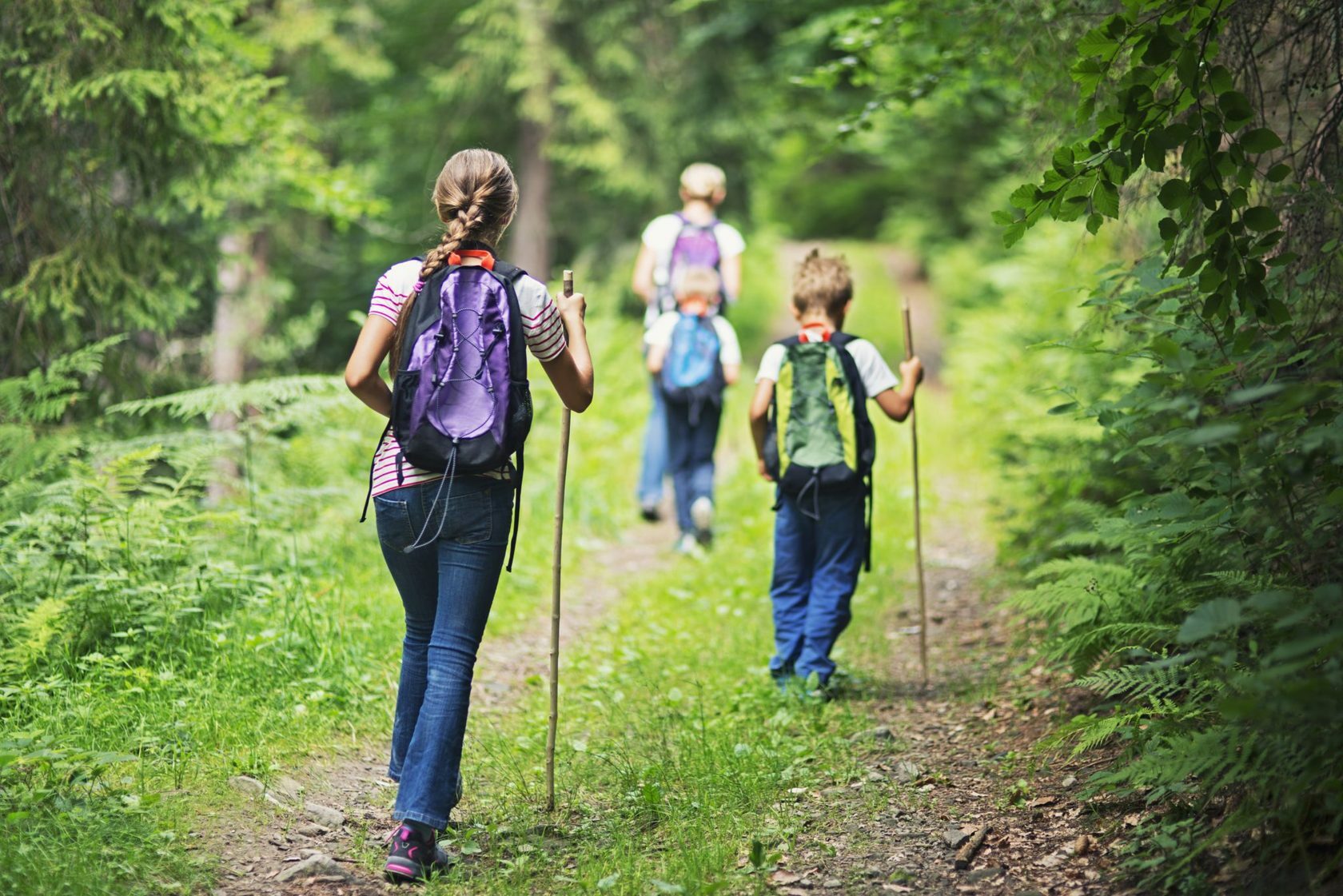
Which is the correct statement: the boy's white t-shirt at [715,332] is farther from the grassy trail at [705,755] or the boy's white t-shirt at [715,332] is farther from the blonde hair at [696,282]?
the grassy trail at [705,755]

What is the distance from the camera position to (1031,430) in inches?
370

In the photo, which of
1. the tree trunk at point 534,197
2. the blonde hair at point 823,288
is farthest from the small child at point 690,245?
the tree trunk at point 534,197

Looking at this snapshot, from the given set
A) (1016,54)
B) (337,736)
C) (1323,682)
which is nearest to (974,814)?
(1323,682)

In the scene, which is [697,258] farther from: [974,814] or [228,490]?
[974,814]

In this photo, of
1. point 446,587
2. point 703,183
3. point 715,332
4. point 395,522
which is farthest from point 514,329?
point 703,183

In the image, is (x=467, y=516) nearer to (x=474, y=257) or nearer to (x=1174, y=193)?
(x=474, y=257)

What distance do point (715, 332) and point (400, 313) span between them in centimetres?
486

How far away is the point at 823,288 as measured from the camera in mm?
5773

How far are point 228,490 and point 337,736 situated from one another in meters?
4.82

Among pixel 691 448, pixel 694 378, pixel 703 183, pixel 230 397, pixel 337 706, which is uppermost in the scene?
pixel 703 183

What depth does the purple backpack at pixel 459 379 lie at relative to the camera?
12.0ft

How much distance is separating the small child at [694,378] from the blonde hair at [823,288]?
2.34m

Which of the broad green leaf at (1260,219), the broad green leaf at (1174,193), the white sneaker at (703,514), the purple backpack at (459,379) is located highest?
the broad green leaf at (1174,193)

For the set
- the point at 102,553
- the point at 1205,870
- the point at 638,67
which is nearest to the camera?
the point at 1205,870
